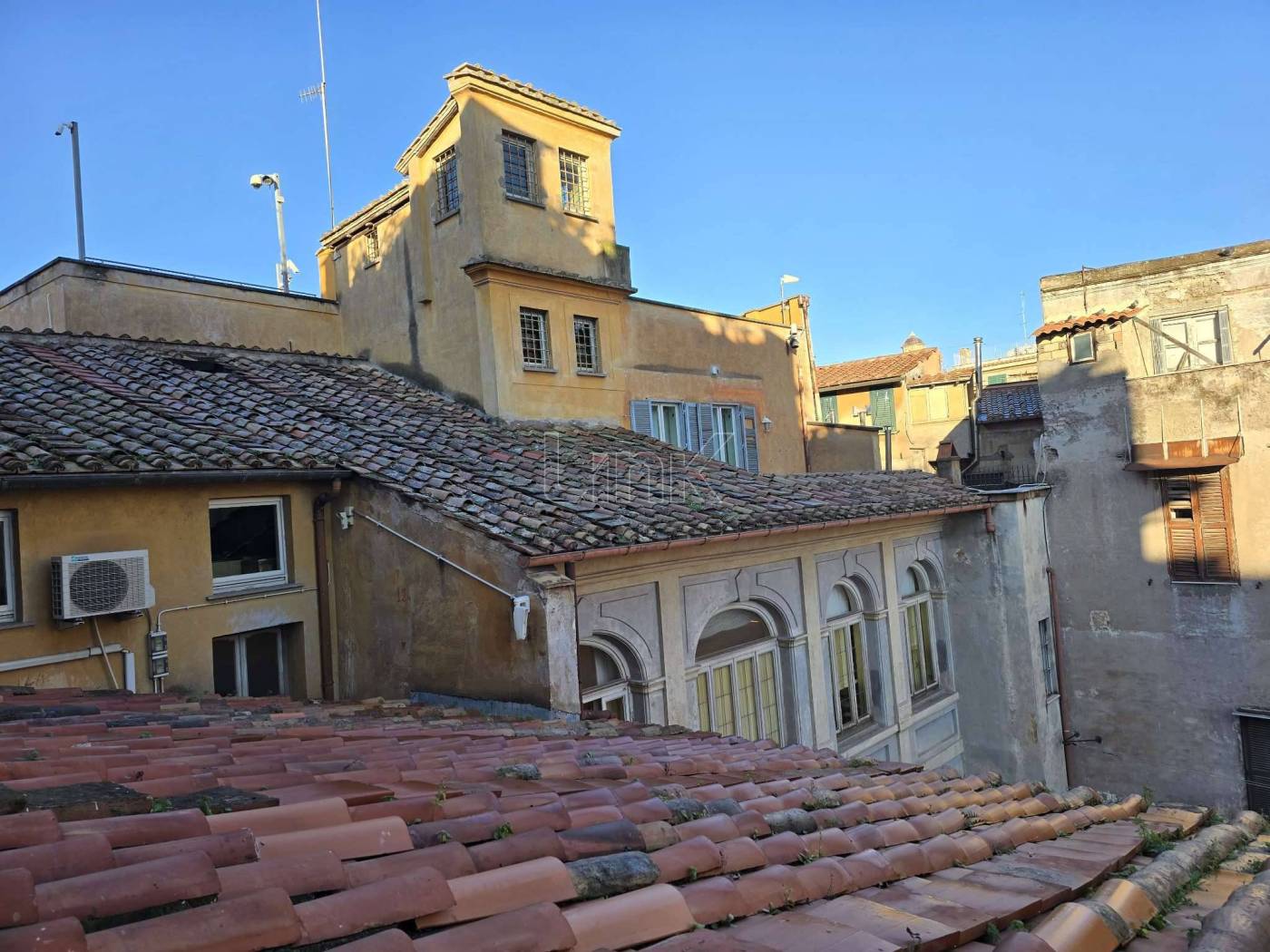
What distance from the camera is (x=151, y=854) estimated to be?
89.6 inches

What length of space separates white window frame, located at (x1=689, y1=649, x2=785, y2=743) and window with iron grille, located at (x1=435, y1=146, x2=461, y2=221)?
8260 mm

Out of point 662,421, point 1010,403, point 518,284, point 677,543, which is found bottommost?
point 677,543

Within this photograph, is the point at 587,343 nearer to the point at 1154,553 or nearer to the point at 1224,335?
the point at 1154,553

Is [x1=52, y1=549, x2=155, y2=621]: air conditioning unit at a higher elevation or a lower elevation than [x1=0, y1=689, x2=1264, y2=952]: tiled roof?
higher

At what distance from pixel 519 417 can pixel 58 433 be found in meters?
6.70

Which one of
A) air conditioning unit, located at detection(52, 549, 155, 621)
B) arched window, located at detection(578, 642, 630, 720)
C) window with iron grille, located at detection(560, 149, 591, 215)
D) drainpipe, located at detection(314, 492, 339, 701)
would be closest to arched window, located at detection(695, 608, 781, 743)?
arched window, located at detection(578, 642, 630, 720)

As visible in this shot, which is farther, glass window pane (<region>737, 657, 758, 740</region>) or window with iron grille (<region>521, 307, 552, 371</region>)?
window with iron grille (<region>521, 307, 552, 371</region>)

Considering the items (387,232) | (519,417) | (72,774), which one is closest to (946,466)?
(519,417)

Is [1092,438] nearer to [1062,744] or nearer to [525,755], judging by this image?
[1062,744]

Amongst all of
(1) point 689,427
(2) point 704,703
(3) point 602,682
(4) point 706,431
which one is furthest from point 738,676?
(4) point 706,431

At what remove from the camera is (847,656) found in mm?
13102

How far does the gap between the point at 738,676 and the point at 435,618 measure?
4.59 meters

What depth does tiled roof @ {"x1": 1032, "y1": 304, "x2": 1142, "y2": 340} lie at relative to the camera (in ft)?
54.9

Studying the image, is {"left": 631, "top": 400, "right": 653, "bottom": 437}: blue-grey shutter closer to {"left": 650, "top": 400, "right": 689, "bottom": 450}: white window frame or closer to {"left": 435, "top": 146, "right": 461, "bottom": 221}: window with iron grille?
{"left": 650, "top": 400, "right": 689, "bottom": 450}: white window frame
